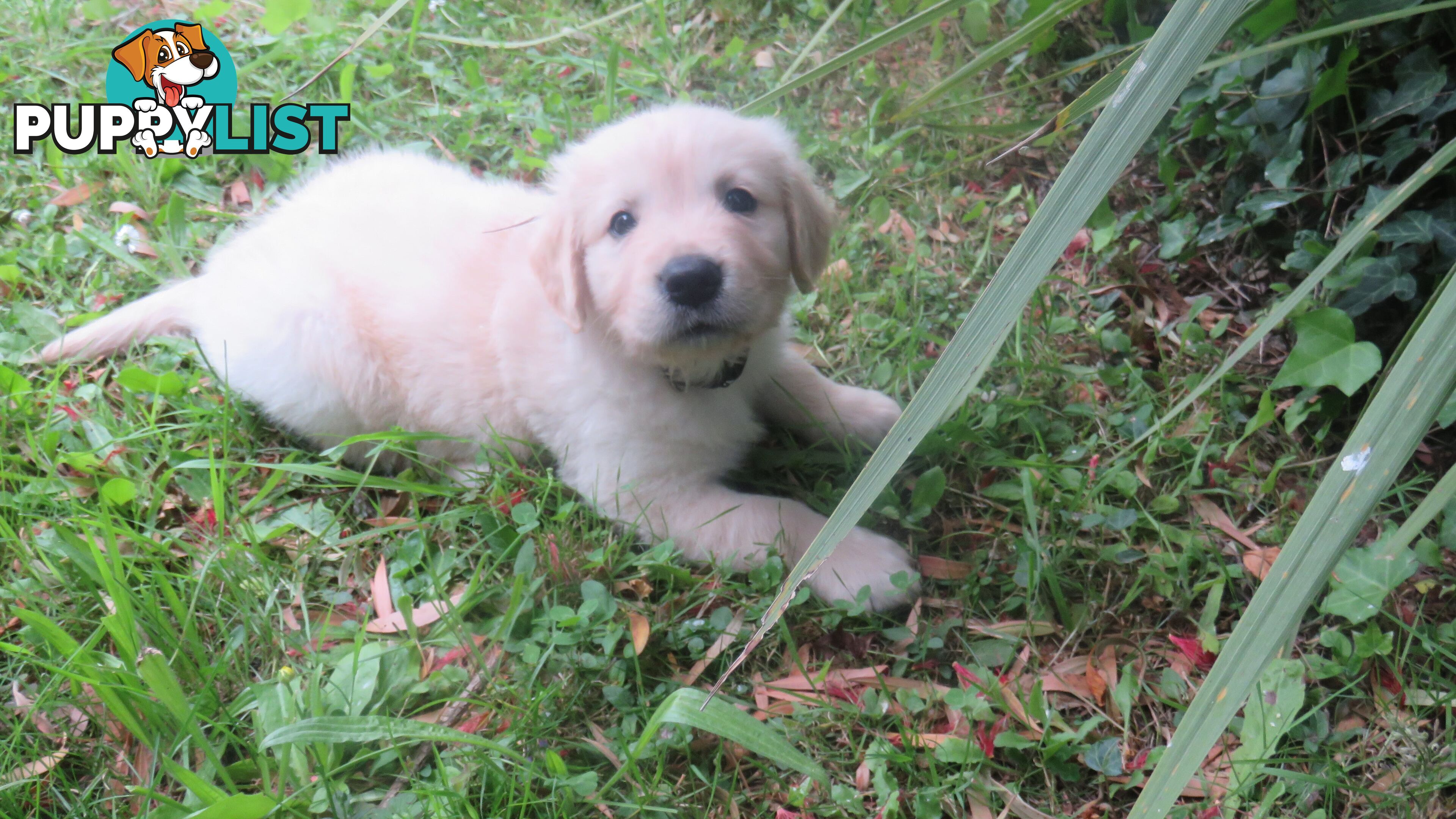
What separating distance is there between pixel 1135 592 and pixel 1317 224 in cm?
96

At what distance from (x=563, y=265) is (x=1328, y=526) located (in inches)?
53.9

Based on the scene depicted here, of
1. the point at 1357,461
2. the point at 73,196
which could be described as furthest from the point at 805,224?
the point at 73,196

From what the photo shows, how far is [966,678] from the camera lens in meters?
1.63

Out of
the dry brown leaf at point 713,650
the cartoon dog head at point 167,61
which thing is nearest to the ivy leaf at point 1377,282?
the dry brown leaf at point 713,650

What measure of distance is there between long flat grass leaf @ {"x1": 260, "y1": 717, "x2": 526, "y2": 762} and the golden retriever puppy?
0.59m

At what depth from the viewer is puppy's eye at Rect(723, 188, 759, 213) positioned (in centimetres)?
177

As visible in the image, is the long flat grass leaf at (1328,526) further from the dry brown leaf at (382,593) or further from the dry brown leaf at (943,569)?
the dry brown leaf at (382,593)

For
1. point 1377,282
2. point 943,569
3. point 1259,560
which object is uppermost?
point 1377,282

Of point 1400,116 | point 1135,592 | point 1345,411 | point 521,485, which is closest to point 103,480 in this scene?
point 521,485

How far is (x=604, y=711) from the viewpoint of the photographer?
166 cm

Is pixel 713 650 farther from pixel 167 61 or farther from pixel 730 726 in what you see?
pixel 167 61

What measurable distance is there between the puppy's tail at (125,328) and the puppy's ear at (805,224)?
1615mm

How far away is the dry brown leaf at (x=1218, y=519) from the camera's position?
180 cm

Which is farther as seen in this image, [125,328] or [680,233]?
[125,328]
